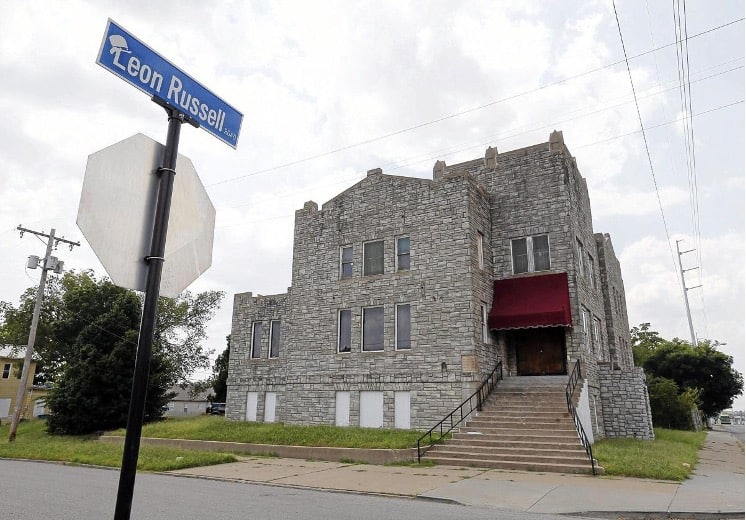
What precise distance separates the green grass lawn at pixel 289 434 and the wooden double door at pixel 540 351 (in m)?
5.77

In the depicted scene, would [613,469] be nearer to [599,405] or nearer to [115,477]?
[599,405]

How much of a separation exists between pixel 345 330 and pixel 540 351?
7.79 m

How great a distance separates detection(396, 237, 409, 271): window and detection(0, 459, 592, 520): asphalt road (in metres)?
11.3

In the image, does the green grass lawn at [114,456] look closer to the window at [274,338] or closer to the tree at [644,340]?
A: the window at [274,338]

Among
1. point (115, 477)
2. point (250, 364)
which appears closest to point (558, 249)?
point (250, 364)

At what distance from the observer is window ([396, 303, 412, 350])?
20.3m

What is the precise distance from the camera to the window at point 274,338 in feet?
82.3

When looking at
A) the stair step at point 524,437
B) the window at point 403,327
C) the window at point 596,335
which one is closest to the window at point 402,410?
the window at point 403,327

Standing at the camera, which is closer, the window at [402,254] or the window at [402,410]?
the window at [402,410]

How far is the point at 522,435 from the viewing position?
1571 centimetres

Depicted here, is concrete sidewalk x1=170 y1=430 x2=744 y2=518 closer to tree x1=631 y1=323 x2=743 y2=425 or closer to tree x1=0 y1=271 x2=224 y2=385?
tree x1=0 y1=271 x2=224 y2=385

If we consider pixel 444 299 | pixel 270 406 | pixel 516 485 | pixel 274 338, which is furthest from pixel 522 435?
pixel 274 338

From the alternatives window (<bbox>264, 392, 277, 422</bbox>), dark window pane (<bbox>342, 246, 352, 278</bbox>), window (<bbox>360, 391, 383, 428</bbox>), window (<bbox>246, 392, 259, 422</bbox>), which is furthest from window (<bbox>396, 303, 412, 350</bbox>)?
window (<bbox>246, 392, 259, 422</bbox>)

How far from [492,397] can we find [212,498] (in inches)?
465
